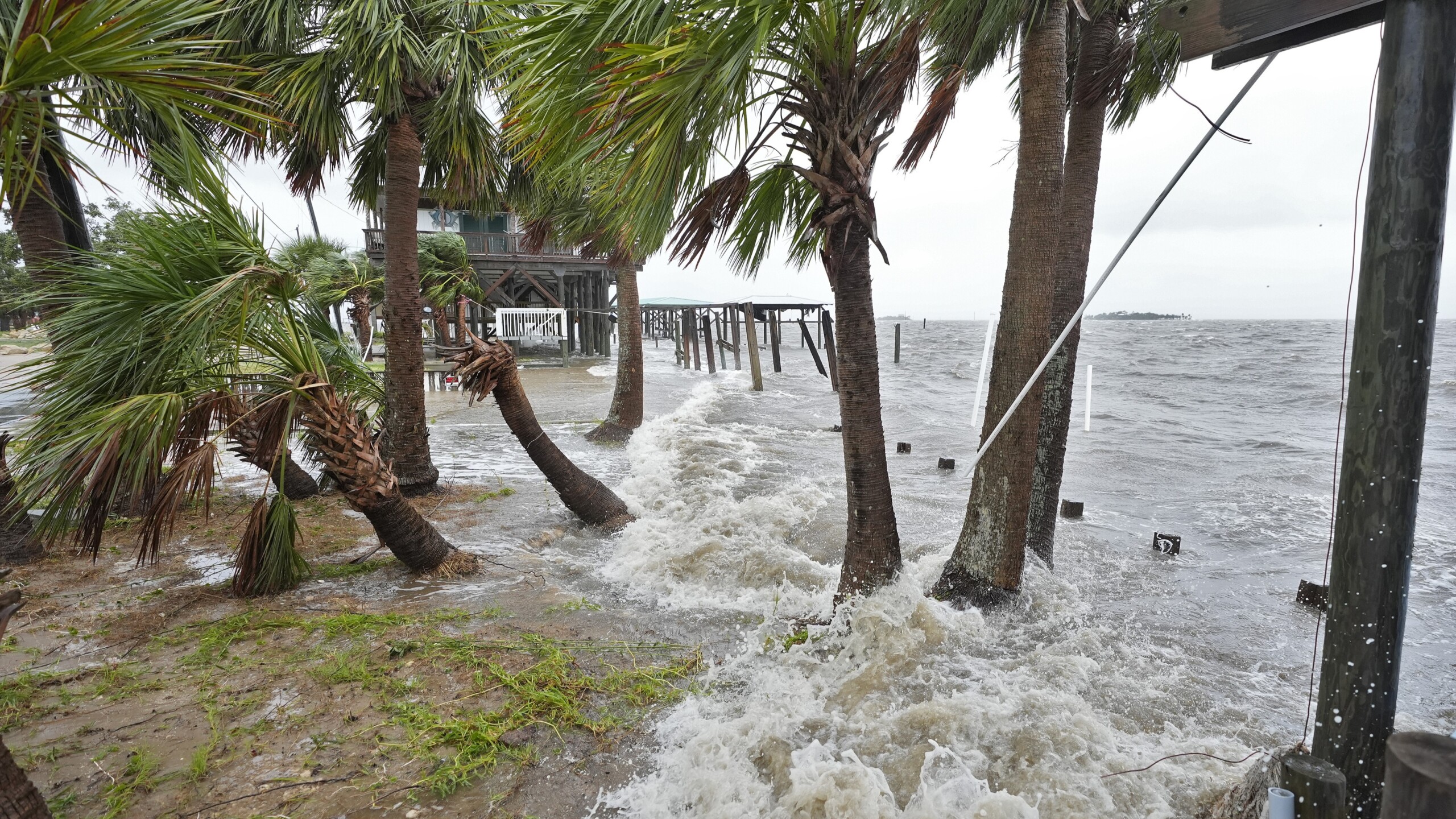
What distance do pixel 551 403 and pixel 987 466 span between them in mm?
14266

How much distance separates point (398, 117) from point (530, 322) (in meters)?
20.3

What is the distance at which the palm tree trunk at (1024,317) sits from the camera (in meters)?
4.58

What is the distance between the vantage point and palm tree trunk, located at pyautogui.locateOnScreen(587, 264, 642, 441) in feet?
42.5

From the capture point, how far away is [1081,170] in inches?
218

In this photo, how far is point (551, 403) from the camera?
58.1ft

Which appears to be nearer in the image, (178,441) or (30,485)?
(30,485)

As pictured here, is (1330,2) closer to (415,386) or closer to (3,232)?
(415,386)

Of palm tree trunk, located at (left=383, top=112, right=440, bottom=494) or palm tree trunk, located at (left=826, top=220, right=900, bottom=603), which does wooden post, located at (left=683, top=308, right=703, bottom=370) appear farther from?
palm tree trunk, located at (left=826, top=220, right=900, bottom=603)

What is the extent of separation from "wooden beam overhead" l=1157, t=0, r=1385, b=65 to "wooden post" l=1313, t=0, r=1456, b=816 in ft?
0.65

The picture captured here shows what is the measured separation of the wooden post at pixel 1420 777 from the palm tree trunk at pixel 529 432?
20.8ft

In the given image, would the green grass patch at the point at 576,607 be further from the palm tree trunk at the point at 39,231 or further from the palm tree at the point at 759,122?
the palm tree trunk at the point at 39,231

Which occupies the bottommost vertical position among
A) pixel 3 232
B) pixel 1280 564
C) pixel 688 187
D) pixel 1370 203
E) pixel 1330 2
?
pixel 1280 564

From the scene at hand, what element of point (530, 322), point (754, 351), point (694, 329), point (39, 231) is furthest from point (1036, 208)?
point (694, 329)

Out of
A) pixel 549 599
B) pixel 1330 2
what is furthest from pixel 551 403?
pixel 1330 2
